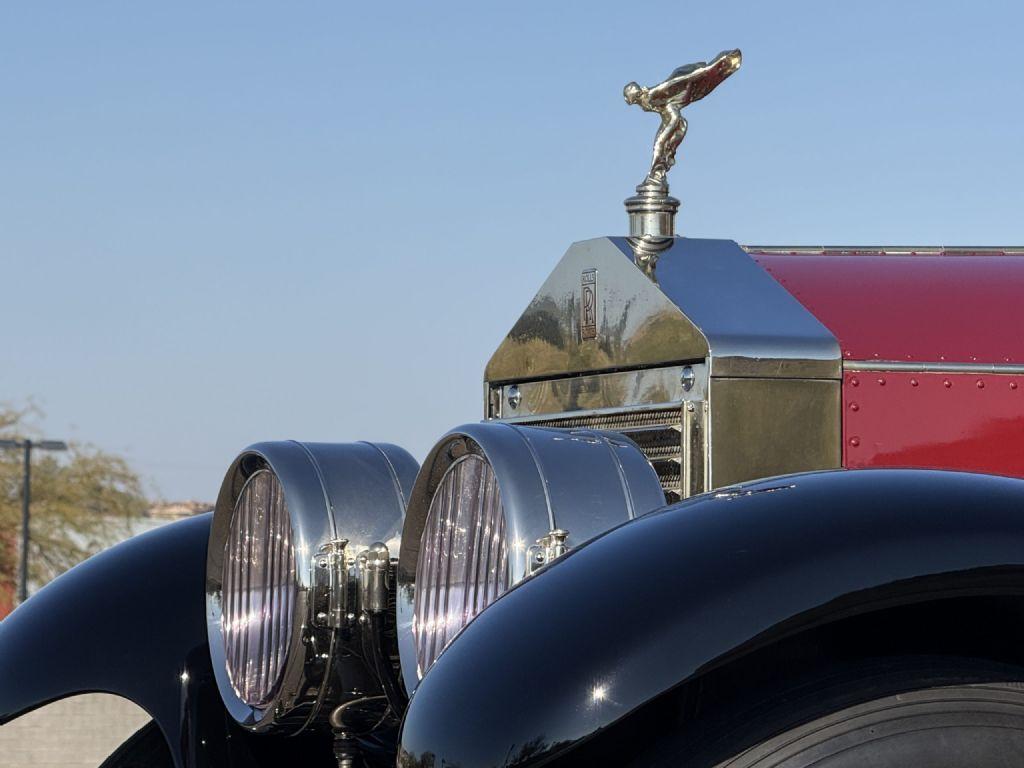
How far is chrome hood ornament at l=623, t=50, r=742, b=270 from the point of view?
3.19 metres

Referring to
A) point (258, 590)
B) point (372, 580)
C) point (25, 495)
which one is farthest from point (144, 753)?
point (25, 495)

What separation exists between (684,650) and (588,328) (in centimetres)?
145

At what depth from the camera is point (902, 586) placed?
1.82 m

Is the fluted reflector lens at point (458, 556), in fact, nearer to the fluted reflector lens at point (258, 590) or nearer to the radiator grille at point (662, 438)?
the fluted reflector lens at point (258, 590)

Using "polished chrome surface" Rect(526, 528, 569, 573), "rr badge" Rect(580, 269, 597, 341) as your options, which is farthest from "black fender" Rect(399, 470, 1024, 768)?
"rr badge" Rect(580, 269, 597, 341)

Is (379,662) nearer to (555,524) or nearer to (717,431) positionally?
(555,524)

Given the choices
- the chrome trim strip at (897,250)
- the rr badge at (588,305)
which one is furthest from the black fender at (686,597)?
the chrome trim strip at (897,250)

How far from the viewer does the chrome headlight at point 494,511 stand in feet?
7.82

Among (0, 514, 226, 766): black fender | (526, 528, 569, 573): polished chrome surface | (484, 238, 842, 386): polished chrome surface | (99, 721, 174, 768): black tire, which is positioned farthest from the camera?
(99, 721, 174, 768): black tire

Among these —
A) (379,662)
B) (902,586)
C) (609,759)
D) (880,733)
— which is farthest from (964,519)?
(379,662)

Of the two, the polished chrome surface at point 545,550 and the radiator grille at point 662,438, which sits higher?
the radiator grille at point 662,438

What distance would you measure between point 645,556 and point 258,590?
1208mm

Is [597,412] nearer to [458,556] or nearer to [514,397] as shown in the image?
[514,397]

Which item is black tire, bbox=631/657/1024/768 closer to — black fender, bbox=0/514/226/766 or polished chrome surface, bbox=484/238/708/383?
polished chrome surface, bbox=484/238/708/383
